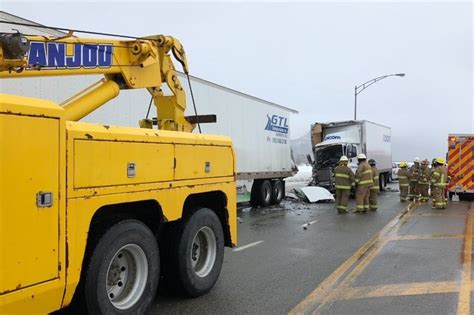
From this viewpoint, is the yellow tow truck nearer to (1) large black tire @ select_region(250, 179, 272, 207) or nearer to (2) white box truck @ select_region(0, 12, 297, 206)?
(2) white box truck @ select_region(0, 12, 297, 206)

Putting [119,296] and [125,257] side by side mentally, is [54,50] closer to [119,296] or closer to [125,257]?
[125,257]

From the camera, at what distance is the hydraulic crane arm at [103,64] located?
14.8ft

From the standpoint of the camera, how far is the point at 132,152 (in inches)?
175

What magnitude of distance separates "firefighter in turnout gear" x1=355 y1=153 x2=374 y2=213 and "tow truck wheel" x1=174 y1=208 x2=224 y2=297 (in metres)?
9.82

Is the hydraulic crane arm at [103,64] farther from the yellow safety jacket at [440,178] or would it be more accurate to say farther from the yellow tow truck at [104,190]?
the yellow safety jacket at [440,178]

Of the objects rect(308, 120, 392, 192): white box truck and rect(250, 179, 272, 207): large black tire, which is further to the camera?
rect(308, 120, 392, 192): white box truck

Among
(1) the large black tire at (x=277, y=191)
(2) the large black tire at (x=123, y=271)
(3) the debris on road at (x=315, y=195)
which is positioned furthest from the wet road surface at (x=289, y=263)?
(3) the debris on road at (x=315, y=195)

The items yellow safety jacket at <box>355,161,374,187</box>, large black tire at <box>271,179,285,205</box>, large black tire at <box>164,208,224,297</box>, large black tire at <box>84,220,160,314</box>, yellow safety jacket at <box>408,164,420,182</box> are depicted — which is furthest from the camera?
yellow safety jacket at <box>408,164,420,182</box>

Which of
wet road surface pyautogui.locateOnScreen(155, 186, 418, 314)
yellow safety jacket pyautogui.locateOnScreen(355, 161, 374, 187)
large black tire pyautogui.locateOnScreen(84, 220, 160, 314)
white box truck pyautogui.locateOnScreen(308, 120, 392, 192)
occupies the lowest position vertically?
wet road surface pyautogui.locateOnScreen(155, 186, 418, 314)

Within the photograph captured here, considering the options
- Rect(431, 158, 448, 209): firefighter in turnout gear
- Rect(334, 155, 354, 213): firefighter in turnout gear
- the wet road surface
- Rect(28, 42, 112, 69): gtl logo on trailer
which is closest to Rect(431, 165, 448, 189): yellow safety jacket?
Rect(431, 158, 448, 209): firefighter in turnout gear

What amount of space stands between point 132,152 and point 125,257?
1007 mm

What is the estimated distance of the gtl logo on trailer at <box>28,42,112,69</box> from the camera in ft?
16.0

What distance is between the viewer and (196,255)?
5.93m

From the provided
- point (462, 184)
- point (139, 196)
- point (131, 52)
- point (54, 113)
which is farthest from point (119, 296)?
point (462, 184)
